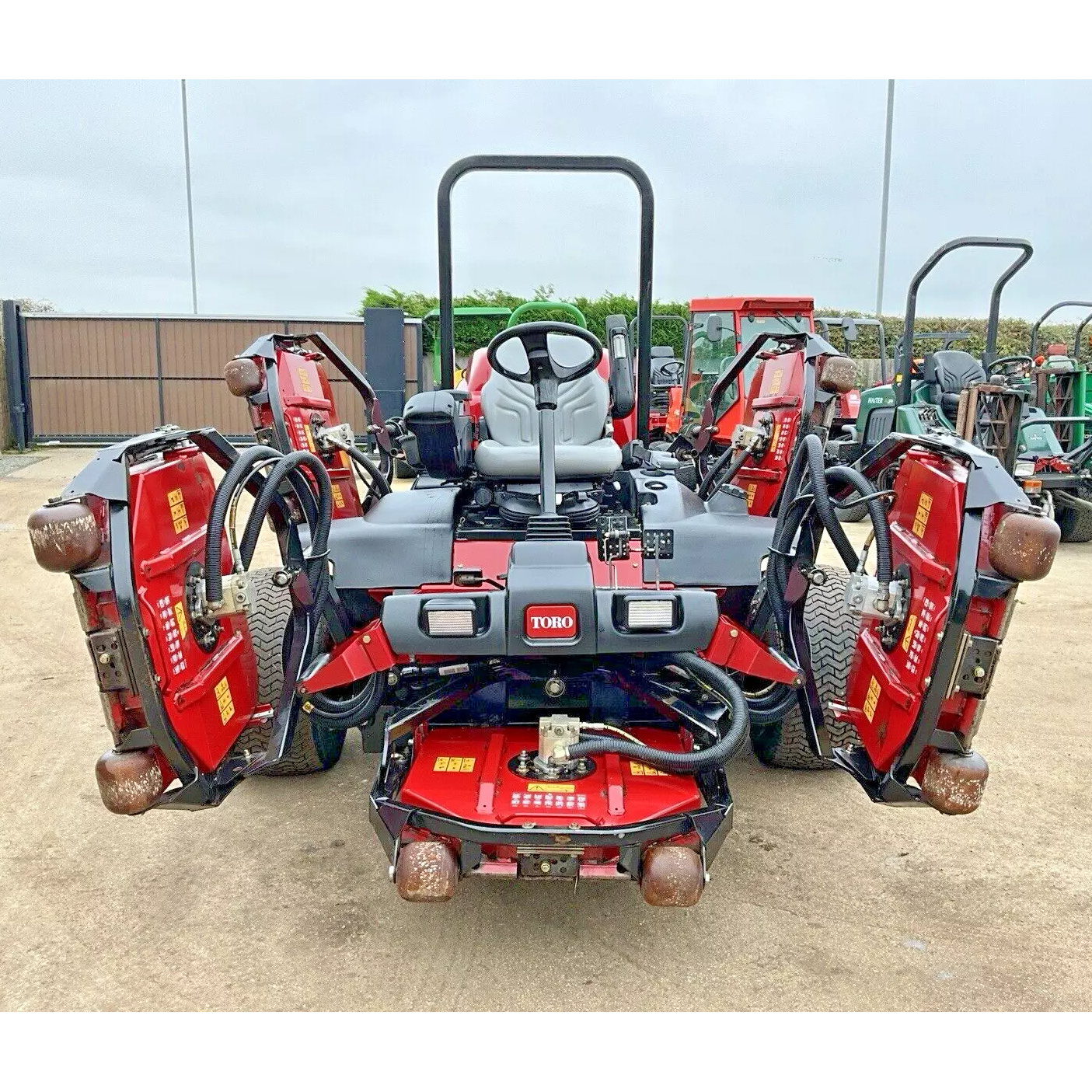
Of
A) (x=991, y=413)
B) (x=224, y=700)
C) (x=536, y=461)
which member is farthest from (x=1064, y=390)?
(x=224, y=700)

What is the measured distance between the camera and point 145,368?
46.9 feet

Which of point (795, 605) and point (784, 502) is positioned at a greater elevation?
point (784, 502)

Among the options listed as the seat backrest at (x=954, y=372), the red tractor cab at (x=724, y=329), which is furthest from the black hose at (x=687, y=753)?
the seat backrest at (x=954, y=372)

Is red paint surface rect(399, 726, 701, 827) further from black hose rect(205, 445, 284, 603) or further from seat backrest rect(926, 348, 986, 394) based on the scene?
seat backrest rect(926, 348, 986, 394)

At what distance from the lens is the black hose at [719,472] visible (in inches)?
141

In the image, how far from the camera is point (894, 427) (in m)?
8.44

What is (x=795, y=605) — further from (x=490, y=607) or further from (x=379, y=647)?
(x=379, y=647)

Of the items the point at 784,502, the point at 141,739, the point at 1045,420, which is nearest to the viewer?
the point at 141,739

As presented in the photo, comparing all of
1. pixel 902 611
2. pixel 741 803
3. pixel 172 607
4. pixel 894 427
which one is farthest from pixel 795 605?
pixel 894 427

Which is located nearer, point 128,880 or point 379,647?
point 379,647

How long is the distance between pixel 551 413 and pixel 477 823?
1.25m

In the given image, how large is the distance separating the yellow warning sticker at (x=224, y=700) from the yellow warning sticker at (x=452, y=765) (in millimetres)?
535

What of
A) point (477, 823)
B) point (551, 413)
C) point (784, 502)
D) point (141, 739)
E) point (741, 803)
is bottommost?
point (741, 803)

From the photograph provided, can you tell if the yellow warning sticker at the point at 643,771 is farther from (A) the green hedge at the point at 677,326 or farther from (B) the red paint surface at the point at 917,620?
(A) the green hedge at the point at 677,326
